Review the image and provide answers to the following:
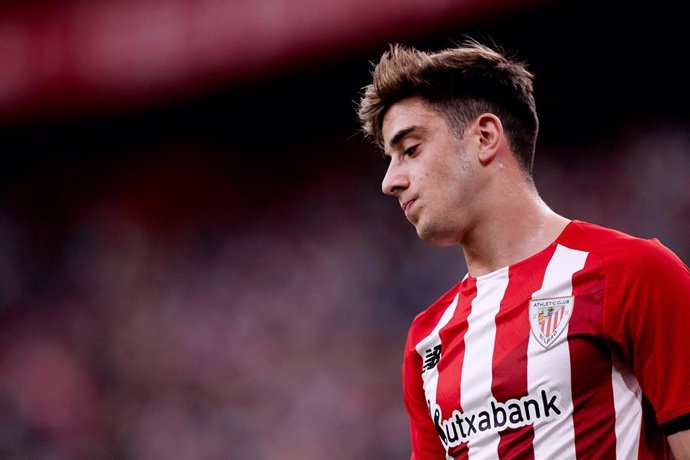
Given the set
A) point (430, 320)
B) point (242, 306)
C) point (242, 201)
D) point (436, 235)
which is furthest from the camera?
point (242, 201)

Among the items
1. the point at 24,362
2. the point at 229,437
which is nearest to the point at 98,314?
the point at 24,362

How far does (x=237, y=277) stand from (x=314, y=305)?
1.70ft

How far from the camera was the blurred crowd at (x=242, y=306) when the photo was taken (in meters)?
3.96

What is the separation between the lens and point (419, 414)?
1.72m

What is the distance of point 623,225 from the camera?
376 cm

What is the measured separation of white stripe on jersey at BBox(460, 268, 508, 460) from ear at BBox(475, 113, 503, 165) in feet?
0.83

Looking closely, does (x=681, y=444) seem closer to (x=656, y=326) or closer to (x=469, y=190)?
(x=656, y=326)

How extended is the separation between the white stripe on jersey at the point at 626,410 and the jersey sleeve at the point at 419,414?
17.7 inches

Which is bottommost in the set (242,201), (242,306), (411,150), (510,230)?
(510,230)

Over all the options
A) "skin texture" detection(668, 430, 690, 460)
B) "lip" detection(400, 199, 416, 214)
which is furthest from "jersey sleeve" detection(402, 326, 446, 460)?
"skin texture" detection(668, 430, 690, 460)

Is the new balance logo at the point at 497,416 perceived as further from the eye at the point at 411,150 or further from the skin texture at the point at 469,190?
the eye at the point at 411,150

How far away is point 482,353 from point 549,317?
16 cm

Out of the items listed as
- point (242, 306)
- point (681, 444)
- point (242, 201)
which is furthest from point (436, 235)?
point (242, 201)

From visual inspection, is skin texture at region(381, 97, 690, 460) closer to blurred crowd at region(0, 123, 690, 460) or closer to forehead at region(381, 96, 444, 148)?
forehead at region(381, 96, 444, 148)
